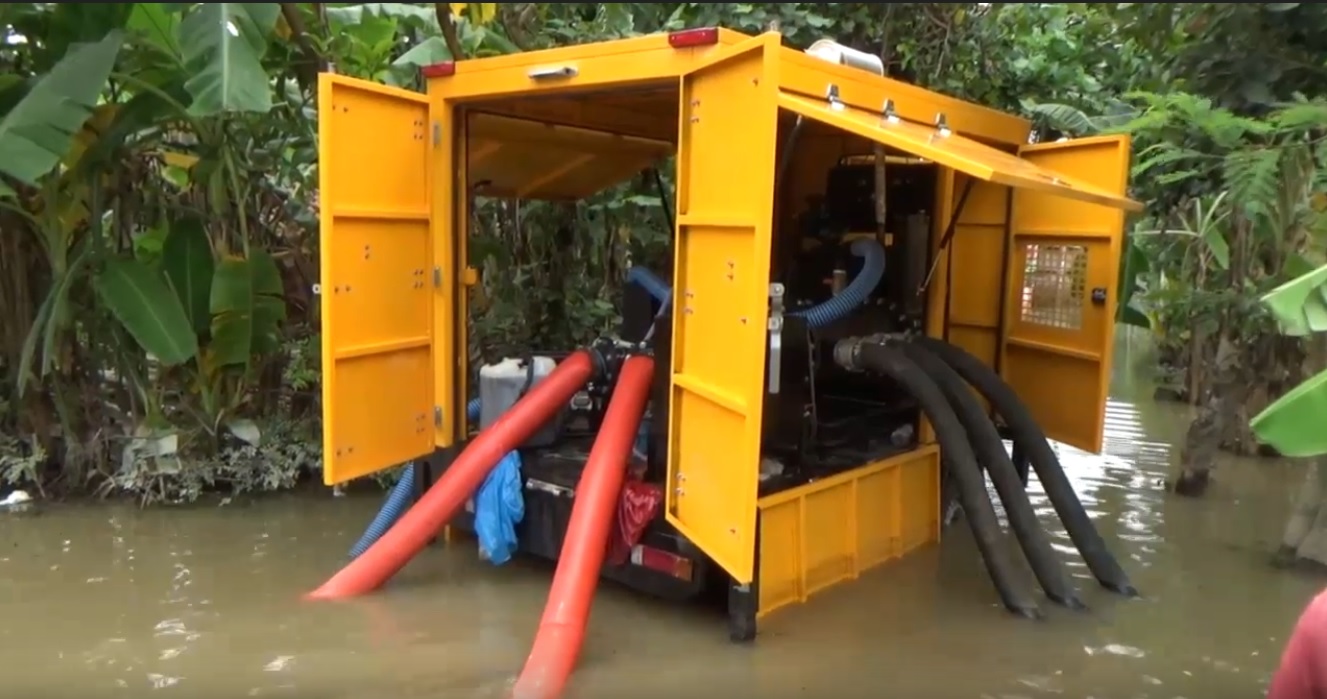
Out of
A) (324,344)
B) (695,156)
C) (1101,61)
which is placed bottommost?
(324,344)

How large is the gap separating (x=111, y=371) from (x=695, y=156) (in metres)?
4.50

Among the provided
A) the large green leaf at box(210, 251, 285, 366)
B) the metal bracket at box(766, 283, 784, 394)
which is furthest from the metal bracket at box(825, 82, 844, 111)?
the large green leaf at box(210, 251, 285, 366)

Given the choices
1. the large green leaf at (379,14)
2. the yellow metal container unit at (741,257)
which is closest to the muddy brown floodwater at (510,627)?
the yellow metal container unit at (741,257)

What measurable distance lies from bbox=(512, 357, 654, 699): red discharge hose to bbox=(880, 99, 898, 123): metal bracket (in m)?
1.59

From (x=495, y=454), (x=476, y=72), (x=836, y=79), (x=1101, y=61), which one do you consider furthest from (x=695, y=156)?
(x=1101, y=61)

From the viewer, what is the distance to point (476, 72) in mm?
5074

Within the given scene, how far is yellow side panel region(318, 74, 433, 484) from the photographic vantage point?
4.68 meters

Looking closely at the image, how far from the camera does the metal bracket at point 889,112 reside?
4.77m

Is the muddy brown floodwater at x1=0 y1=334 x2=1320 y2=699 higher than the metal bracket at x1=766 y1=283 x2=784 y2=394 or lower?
lower

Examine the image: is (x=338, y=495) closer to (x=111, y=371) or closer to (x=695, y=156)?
(x=111, y=371)

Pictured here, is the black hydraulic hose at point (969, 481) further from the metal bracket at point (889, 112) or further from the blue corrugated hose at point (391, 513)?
the blue corrugated hose at point (391, 513)

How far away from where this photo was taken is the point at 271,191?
22.8ft

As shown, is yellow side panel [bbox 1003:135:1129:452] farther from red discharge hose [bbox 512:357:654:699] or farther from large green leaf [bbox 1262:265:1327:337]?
red discharge hose [bbox 512:357:654:699]

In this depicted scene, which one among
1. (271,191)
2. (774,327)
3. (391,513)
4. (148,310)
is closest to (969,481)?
(774,327)
